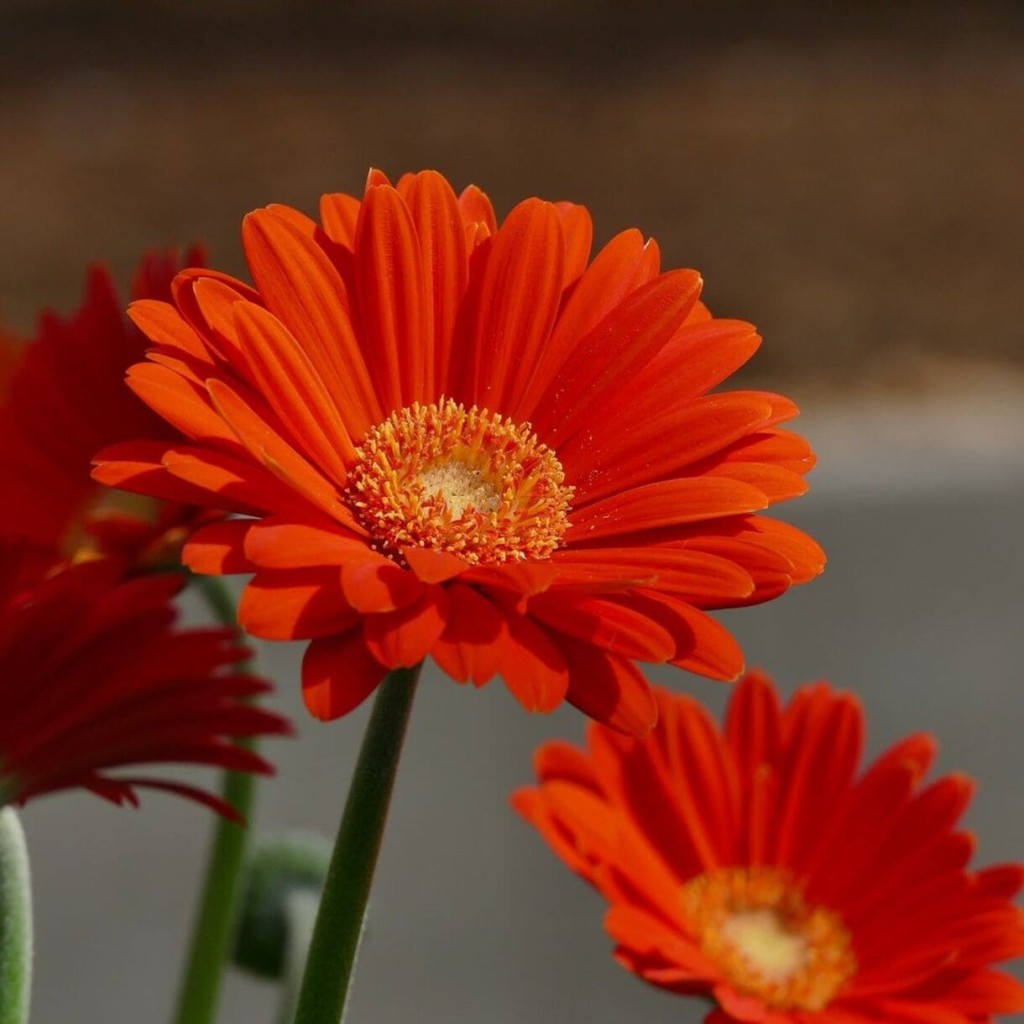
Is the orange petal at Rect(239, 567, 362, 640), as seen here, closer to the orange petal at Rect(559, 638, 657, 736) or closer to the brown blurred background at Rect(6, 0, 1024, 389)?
the orange petal at Rect(559, 638, 657, 736)

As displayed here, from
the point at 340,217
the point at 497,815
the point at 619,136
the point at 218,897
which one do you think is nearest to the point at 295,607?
the point at 340,217

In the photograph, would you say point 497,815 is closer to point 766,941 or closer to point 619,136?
point 766,941

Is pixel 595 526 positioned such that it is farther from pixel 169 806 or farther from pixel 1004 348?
pixel 1004 348

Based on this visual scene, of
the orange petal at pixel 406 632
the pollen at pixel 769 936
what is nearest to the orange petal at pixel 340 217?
the orange petal at pixel 406 632

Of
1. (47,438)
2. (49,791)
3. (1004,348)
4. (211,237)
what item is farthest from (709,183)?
(49,791)

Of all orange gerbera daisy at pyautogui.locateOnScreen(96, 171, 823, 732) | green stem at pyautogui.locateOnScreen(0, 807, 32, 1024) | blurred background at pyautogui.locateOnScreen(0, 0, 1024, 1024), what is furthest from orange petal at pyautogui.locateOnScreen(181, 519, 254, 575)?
blurred background at pyautogui.locateOnScreen(0, 0, 1024, 1024)

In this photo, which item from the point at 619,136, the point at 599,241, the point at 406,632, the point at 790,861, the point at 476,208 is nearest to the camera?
the point at 406,632
